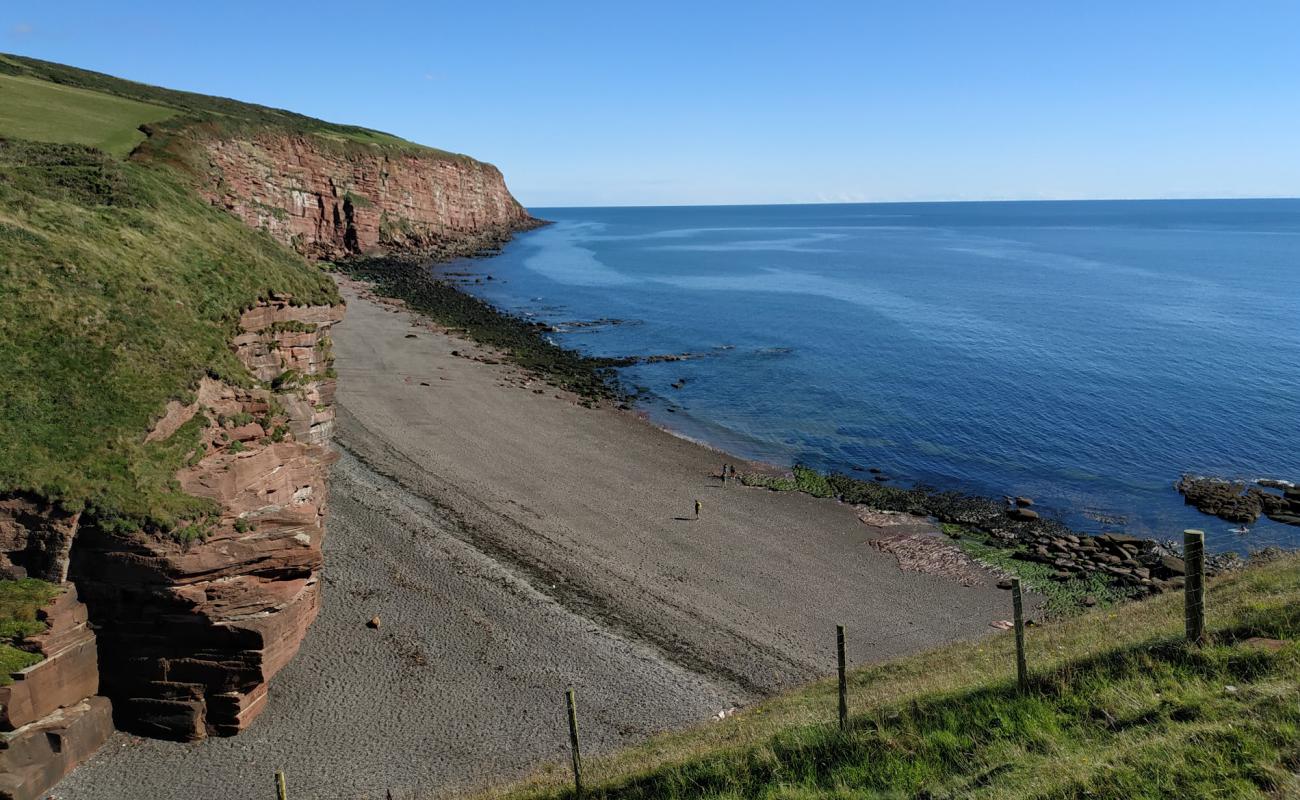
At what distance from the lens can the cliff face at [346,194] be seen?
229ft

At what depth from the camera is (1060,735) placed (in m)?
9.39

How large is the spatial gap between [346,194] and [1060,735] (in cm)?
9520

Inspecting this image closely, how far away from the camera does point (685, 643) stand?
861 inches

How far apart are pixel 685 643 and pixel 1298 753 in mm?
15404

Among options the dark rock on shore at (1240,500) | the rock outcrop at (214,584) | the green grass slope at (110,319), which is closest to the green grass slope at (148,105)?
the green grass slope at (110,319)

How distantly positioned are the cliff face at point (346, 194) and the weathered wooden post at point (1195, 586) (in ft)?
179

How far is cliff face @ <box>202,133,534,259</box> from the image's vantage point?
69.8 m

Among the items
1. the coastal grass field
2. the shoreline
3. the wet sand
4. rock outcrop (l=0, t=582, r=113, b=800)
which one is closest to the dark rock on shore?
the shoreline

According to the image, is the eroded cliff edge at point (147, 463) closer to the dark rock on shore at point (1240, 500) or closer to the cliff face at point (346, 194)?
the cliff face at point (346, 194)

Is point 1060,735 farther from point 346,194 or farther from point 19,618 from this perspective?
point 346,194

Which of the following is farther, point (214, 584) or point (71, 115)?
point (71, 115)

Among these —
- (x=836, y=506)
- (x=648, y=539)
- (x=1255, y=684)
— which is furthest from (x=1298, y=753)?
(x=836, y=506)

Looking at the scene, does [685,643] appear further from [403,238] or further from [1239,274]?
[1239,274]

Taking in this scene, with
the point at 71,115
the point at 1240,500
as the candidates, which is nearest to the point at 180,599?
the point at 1240,500
